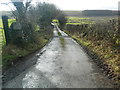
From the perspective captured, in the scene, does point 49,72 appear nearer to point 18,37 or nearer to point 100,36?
point 18,37

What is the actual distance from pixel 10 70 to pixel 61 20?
41710mm

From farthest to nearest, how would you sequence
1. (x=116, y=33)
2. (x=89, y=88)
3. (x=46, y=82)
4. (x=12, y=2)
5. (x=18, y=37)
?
(x=12, y=2), (x=18, y=37), (x=116, y=33), (x=46, y=82), (x=89, y=88)

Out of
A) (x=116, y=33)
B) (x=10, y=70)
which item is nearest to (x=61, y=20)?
(x=116, y=33)

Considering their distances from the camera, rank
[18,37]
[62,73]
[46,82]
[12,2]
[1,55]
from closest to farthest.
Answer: [46,82], [62,73], [1,55], [18,37], [12,2]

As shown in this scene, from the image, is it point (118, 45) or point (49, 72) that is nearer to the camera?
point (49, 72)

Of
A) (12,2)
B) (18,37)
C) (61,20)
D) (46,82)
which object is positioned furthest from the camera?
(61,20)

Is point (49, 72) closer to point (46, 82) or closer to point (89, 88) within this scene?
point (46, 82)

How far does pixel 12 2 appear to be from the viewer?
37.1ft

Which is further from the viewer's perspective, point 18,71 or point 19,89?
point 18,71

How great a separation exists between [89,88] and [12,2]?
35.6ft

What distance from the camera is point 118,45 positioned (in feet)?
26.1

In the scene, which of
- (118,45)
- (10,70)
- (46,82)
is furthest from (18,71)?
(118,45)

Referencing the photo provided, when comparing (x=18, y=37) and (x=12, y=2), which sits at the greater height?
(x=12, y=2)

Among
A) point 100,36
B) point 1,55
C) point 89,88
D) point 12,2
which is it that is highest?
point 12,2
